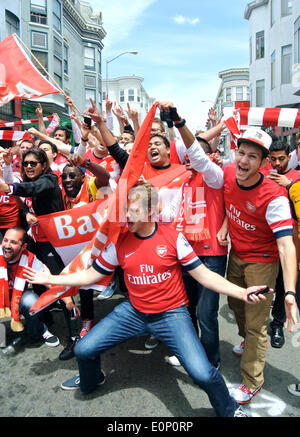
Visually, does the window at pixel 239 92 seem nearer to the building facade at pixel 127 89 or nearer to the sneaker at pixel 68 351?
the building facade at pixel 127 89

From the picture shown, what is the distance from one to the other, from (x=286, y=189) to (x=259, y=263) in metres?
0.65

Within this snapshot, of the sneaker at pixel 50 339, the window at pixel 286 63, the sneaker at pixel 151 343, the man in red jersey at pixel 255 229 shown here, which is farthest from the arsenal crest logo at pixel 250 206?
the window at pixel 286 63

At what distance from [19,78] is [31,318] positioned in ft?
11.4

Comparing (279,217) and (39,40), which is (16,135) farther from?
(39,40)

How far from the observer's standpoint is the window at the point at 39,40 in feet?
73.2

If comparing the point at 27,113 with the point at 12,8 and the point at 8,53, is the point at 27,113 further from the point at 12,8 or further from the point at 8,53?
the point at 8,53

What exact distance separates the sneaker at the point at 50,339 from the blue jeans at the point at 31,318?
0.16 ft

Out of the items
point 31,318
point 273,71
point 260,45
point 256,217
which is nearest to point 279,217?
point 256,217

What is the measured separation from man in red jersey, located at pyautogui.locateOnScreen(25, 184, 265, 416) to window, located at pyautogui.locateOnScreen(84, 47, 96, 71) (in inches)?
1358

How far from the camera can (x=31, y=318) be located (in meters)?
3.37

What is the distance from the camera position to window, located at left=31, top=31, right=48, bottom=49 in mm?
22312

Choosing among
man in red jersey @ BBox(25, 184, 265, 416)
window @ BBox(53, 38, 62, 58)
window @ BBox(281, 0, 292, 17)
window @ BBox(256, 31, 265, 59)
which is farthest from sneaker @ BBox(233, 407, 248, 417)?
window @ BBox(256, 31, 265, 59)

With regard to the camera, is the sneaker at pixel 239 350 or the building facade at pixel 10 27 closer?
the sneaker at pixel 239 350
